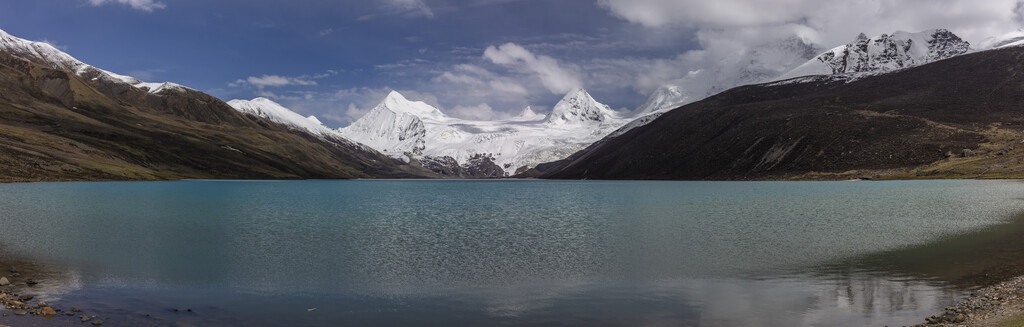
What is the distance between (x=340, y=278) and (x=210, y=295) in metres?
7.95

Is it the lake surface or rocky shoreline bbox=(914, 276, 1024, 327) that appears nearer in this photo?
rocky shoreline bbox=(914, 276, 1024, 327)

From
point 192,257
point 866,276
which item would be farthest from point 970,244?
point 192,257

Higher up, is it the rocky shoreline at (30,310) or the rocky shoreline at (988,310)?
the rocky shoreline at (988,310)

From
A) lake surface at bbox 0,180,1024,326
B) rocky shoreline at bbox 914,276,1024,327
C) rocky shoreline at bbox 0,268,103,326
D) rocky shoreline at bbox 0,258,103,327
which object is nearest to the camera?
rocky shoreline at bbox 914,276,1024,327

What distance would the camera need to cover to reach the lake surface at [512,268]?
29.7 meters

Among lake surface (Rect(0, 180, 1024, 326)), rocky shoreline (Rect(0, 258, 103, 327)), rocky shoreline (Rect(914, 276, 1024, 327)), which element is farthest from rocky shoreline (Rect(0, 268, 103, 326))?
rocky shoreline (Rect(914, 276, 1024, 327))

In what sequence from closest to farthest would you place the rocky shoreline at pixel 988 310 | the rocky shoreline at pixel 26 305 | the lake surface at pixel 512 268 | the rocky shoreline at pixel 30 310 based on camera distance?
the rocky shoreline at pixel 988 310
the rocky shoreline at pixel 30 310
the rocky shoreline at pixel 26 305
the lake surface at pixel 512 268

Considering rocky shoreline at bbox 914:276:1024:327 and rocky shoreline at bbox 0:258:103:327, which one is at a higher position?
rocky shoreline at bbox 914:276:1024:327

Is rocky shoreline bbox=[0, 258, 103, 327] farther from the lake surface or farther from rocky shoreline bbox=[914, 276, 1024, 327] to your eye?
rocky shoreline bbox=[914, 276, 1024, 327]

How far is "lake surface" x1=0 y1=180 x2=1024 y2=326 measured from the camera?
29.7 metres

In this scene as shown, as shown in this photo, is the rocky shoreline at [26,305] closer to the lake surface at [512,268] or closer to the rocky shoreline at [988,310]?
the lake surface at [512,268]

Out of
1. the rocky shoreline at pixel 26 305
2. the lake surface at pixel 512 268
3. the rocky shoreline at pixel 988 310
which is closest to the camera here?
the rocky shoreline at pixel 988 310

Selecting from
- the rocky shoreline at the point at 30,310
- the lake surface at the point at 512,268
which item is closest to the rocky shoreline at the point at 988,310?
the lake surface at the point at 512,268

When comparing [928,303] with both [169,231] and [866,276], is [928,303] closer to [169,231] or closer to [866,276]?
[866,276]
